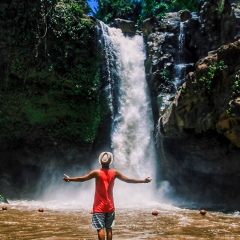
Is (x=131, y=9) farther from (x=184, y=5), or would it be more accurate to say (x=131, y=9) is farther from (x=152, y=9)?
(x=184, y=5)

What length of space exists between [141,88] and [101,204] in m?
14.5

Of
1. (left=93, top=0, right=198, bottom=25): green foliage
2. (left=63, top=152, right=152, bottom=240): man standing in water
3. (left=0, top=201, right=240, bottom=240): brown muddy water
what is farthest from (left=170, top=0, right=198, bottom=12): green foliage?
(left=63, top=152, right=152, bottom=240): man standing in water

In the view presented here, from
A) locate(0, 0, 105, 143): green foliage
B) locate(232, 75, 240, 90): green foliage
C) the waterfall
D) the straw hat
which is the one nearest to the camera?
the straw hat

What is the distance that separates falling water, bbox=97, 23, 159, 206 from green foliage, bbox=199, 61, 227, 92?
19.4 feet

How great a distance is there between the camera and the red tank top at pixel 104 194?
4699 millimetres

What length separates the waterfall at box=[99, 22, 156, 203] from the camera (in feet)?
54.5

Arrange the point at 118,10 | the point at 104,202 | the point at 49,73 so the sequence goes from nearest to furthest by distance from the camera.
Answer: the point at 104,202 → the point at 49,73 → the point at 118,10

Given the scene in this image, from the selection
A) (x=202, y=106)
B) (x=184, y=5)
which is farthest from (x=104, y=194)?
(x=184, y=5)

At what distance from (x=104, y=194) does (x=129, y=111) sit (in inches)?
536

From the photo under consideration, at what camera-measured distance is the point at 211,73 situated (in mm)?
11672

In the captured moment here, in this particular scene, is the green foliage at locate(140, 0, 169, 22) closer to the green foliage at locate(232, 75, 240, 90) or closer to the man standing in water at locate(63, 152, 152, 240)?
the green foliage at locate(232, 75, 240, 90)

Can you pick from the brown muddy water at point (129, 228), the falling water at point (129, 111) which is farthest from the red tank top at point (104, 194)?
the falling water at point (129, 111)

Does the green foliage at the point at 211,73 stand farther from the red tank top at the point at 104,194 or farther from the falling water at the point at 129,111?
the red tank top at the point at 104,194

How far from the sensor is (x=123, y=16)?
34938 mm
